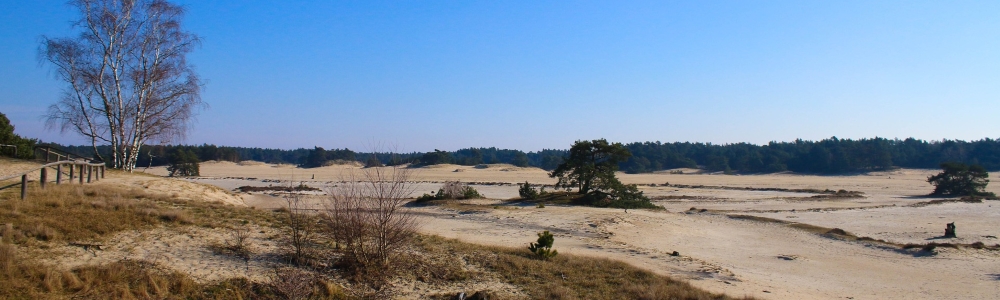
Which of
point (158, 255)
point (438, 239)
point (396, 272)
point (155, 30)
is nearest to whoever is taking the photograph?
point (158, 255)

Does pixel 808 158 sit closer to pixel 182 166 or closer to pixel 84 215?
pixel 182 166

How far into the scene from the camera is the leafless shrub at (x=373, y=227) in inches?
345

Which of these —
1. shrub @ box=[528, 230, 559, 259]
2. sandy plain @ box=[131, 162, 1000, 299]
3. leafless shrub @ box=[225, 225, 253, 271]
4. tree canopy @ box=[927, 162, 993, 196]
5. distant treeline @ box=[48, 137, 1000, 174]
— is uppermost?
A: distant treeline @ box=[48, 137, 1000, 174]

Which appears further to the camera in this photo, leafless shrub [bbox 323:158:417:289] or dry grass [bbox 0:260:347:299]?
leafless shrub [bbox 323:158:417:289]

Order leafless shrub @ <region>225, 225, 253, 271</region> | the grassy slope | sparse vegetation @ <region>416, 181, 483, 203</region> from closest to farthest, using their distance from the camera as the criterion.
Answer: the grassy slope < leafless shrub @ <region>225, 225, 253, 271</region> < sparse vegetation @ <region>416, 181, 483, 203</region>

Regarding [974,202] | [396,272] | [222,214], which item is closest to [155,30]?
[222,214]

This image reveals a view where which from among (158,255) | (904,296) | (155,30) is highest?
(155,30)

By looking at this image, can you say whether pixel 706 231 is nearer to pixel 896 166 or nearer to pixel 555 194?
pixel 555 194

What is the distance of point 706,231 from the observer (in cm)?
1911

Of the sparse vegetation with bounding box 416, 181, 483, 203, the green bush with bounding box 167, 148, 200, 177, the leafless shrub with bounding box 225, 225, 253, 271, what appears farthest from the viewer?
the green bush with bounding box 167, 148, 200, 177

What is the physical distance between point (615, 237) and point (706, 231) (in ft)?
15.1

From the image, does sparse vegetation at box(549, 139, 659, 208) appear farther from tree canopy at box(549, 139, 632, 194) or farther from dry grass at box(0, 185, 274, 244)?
dry grass at box(0, 185, 274, 244)

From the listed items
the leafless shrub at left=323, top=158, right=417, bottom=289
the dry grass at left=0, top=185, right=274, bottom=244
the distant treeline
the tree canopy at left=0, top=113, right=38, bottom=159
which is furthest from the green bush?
the leafless shrub at left=323, top=158, right=417, bottom=289

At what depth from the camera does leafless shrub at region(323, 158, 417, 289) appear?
8766mm
